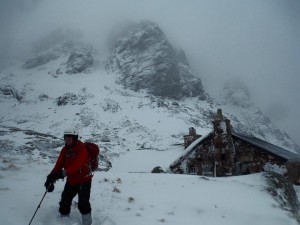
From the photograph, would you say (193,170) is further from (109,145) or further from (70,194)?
(109,145)

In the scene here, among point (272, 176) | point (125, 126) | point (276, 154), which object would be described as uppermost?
point (125, 126)

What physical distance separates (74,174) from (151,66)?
5591 inches

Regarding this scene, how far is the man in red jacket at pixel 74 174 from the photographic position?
609 cm

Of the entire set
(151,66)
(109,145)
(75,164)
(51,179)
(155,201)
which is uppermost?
(151,66)

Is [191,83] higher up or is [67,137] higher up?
[191,83]

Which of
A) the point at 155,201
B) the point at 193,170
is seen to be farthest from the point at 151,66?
the point at 155,201

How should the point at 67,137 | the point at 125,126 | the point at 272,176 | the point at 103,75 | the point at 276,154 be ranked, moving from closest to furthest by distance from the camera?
the point at 67,137
the point at 272,176
the point at 276,154
the point at 125,126
the point at 103,75

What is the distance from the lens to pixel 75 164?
615cm

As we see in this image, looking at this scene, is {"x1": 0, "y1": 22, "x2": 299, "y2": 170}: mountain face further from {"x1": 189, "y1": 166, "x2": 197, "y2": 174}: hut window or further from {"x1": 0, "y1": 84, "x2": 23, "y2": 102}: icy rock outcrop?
{"x1": 189, "y1": 166, "x2": 197, "y2": 174}: hut window

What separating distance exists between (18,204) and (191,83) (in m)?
151

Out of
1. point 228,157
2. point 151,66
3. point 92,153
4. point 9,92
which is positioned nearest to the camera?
point 92,153

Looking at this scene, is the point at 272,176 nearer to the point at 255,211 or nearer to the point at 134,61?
the point at 255,211

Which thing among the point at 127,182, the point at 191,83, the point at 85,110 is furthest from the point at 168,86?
the point at 127,182

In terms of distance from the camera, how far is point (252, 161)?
18641 millimetres
